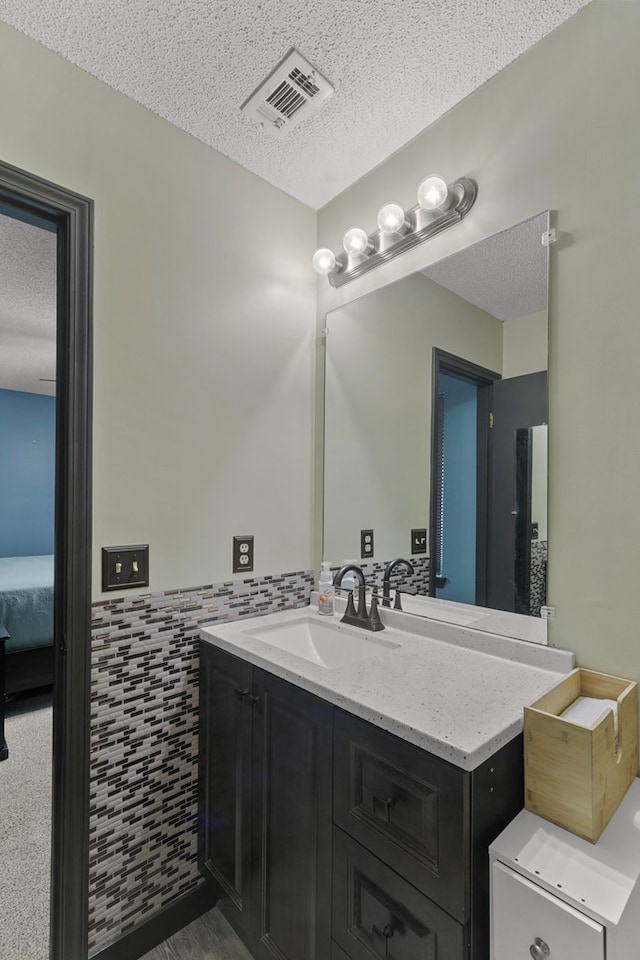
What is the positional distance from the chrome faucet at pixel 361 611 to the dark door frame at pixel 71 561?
843 mm

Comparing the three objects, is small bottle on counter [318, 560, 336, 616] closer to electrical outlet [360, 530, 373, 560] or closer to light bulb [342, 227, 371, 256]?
electrical outlet [360, 530, 373, 560]

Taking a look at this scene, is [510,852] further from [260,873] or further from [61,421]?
[61,421]

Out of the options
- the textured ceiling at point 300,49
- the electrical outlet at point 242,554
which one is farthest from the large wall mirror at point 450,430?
the textured ceiling at point 300,49

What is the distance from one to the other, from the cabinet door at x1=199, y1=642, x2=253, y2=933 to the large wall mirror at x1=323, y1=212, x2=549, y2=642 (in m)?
0.63

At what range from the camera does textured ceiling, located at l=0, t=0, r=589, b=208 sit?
1.23 m

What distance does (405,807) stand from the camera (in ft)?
3.05

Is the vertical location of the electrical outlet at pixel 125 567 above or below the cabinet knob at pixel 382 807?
above

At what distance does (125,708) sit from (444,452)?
129cm

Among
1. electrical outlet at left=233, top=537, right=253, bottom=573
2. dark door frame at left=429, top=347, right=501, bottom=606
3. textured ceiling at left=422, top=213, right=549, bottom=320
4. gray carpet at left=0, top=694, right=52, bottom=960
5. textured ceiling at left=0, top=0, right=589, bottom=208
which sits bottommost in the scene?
gray carpet at left=0, top=694, right=52, bottom=960

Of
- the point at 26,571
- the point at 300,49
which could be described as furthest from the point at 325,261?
the point at 26,571

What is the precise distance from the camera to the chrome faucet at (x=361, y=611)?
1625mm

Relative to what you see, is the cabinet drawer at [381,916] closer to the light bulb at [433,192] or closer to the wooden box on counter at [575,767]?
the wooden box on counter at [575,767]

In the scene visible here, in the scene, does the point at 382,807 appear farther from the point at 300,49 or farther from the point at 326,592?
the point at 300,49

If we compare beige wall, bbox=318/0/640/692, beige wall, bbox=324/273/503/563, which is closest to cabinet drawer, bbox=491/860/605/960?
beige wall, bbox=318/0/640/692
